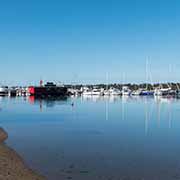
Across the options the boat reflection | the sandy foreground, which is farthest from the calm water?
the boat reflection

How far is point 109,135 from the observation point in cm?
3189

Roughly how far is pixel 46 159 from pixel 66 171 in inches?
135

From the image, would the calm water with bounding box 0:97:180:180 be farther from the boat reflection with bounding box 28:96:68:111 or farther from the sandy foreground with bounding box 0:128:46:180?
the boat reflection with bounding box 28:96:68:111

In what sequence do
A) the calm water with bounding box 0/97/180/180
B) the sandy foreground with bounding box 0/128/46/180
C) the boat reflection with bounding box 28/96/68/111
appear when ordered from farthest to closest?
1. the boat reflection with bounding box 28/96/68/111
2. the calm water with bounding box 0/97/180/180
3. the sandy foreground with bounding box 0/128/46/180

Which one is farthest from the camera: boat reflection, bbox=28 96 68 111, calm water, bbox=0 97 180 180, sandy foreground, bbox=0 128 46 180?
boat reflection, bbox=28 96 68 111

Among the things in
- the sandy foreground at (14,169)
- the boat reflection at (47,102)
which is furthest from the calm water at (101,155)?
the boat reflection at (47,102)

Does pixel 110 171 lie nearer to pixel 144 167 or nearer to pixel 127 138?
pixel 144 167

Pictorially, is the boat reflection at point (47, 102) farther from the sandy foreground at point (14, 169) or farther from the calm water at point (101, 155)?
the sandy foreground at point (14, 169)

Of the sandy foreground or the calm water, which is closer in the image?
the sandy foreground

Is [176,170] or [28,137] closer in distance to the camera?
[176,170]

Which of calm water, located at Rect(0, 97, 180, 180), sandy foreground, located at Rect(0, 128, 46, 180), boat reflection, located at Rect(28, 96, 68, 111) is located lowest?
boat reflection, located at Rect(28, 96, 68, 111)

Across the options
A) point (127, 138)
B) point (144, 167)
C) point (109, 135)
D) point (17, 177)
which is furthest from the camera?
point (109, 135)


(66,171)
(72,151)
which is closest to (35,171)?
(66,171)

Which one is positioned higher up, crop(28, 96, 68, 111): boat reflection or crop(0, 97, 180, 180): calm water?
crop(0, 97, 180, 180): calm water
